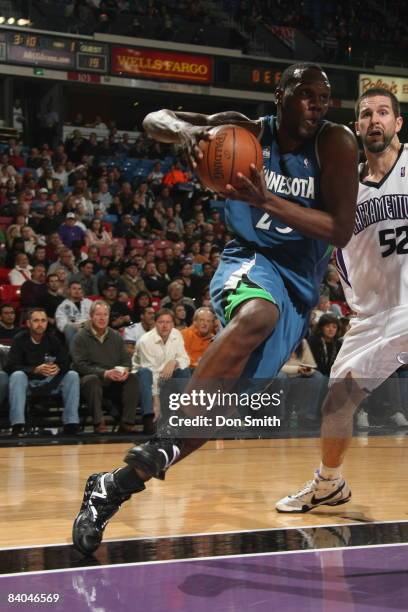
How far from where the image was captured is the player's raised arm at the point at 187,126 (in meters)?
3.03

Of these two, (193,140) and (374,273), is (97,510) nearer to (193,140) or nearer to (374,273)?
(193,140)

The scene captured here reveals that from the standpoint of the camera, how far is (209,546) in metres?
3.45

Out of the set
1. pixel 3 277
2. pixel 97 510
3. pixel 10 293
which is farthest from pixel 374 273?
pixel 3 277

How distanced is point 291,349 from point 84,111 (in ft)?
72.3

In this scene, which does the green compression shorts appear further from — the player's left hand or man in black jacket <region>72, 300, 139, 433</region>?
man in black jacket <region>72, 300, 139, 433</region>

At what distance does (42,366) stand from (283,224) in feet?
15.2

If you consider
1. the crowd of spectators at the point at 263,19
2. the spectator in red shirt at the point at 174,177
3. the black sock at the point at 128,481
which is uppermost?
the crowd of spectators at the point at 263,19

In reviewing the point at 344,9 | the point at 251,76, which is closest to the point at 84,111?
the point at 251,76

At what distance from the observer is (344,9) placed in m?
24.1

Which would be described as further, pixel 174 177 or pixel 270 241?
pixel 174 177

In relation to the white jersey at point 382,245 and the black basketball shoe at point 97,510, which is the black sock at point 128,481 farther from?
the white jersey at point 382,245

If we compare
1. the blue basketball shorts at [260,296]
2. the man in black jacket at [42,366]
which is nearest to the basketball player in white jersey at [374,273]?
the blue basketball shorts at [260,296]

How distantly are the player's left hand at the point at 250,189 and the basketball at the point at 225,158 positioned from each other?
0.06ft

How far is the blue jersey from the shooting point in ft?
11.1
